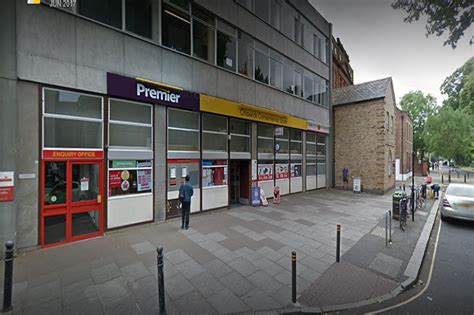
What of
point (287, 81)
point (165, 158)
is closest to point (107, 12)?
point (165, 158)

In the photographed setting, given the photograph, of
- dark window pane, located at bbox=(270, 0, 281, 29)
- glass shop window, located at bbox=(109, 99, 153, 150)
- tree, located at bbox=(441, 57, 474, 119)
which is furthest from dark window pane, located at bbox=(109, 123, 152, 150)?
dark window pane, located at bbox=(270, 0, 281, 29)

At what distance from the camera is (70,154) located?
6129 mm

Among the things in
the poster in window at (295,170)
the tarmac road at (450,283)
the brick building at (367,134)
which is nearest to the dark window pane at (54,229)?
the tarmac road at (450,283)

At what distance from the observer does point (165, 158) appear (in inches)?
319

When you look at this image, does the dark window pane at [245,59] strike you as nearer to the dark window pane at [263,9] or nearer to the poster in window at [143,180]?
the dark window pane at [263,9]

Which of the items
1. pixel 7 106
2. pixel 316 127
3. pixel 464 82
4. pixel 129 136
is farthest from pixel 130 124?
pixel 464 82

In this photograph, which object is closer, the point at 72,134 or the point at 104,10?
the point at 72,134

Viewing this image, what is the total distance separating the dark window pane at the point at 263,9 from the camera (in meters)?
12.0

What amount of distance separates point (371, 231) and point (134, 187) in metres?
8.36

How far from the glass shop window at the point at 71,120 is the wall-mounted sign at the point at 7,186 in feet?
3.33

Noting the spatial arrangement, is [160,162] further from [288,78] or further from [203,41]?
[288,78]

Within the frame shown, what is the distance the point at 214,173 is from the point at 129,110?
4.30 meters

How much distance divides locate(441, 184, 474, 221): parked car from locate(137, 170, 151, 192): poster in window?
11.7 m

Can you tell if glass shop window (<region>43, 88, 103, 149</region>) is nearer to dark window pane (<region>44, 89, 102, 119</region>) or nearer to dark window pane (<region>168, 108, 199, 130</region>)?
dark window pane (<region>44, 89, 102, 119</region>)
